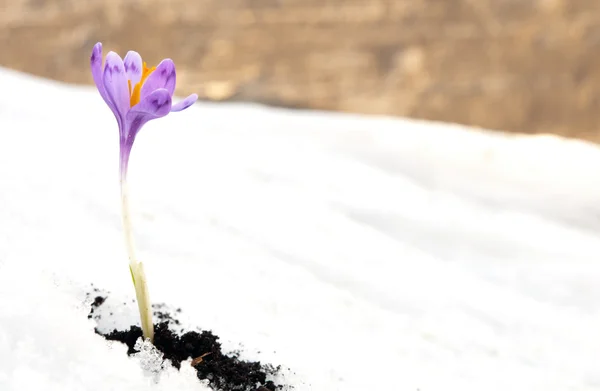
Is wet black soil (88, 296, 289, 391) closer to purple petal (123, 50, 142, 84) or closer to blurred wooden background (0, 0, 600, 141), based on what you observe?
purple petal (123, 50, 142, 84)

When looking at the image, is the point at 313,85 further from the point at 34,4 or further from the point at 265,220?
the point at 265,220

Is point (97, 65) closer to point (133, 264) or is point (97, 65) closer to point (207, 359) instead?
point (133, 264)

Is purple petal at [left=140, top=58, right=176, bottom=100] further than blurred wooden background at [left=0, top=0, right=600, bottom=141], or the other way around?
blurred wooden background at [left=0, top=0, right=600, bottom=141]

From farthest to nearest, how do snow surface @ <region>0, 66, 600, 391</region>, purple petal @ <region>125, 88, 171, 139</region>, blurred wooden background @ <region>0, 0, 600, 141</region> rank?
blurred wooden background @ <region>0, 0, 600, 141</region>, snow surface @ <region>0, 66, 600, 391</region>, purple petal @ <region>125, 88, 171, 139</region>

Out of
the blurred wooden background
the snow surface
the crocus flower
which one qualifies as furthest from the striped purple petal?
Result: the blurred wooden background

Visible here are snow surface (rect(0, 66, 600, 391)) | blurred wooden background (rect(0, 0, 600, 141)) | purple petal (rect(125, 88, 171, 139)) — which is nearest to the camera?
purple petal (rect(125, 88, 171, 139))

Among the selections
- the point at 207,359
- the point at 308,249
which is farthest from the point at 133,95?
the point at 308,249

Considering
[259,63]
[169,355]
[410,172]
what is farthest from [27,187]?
[259,63]
